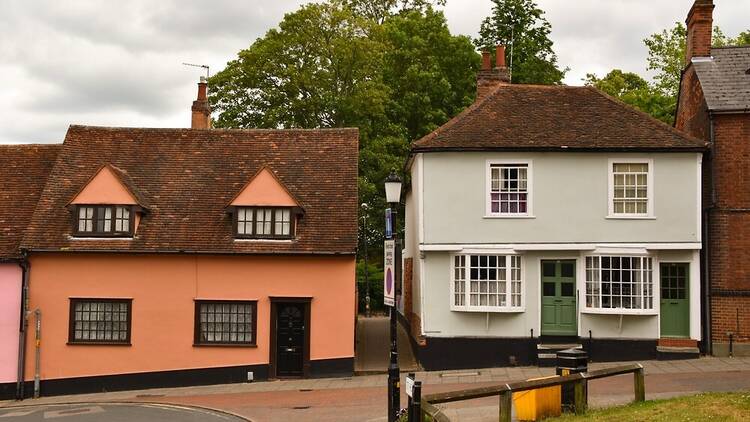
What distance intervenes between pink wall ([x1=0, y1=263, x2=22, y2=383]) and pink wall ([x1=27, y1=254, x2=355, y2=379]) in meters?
0.44

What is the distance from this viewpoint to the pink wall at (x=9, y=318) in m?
21.8

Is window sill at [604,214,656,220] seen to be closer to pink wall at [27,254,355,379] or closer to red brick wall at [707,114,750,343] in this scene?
red brick wall at [707,114,750,343]

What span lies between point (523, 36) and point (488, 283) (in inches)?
920

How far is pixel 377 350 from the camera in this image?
2584 centimetres

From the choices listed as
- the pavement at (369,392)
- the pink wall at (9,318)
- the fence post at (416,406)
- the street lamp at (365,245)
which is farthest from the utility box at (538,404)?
the street lamp at (365,245)

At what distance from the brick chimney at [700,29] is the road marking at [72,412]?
20.8 metres

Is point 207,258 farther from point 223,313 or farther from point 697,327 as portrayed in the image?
point 697,327

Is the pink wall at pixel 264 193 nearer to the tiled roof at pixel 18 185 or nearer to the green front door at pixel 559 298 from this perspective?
the tiled roof at pixel 18 185

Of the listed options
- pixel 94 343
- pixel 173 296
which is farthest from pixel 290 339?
pixel 94 343

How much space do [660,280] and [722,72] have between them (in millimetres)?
7039

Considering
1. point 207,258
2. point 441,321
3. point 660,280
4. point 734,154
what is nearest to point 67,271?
point 207,258

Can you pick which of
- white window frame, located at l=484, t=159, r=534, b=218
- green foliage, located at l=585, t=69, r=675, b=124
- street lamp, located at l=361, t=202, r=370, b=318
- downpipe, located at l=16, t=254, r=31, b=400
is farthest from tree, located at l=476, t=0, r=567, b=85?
downpipe, located at l=16, t=254, r=31, b=400

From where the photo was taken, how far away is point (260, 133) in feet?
85.4

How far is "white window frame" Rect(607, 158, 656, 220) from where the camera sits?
2147cm
